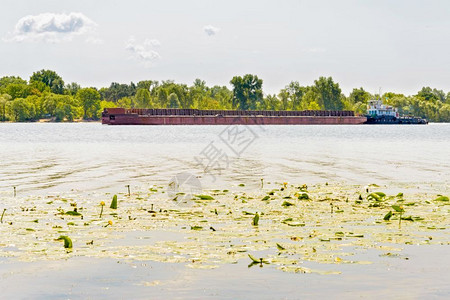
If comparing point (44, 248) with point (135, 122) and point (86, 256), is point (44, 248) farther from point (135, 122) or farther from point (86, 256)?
point (135, 122)

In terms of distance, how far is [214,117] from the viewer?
161 meters

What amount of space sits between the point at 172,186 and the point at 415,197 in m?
7.76

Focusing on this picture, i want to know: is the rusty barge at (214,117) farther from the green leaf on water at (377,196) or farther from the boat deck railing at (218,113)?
the green leaf on water at (377,196)

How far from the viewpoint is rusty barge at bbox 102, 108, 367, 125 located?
495 feet

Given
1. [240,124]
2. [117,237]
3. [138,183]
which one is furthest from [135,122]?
[117,237]

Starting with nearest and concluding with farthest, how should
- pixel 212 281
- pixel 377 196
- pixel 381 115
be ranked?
pixel 212 281 → pixel 377 196 → pixel 381 115

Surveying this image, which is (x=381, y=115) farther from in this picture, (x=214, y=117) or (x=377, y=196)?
(x=377, y=196)

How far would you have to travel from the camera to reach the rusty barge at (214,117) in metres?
151

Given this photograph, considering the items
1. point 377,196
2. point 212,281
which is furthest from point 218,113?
point 212,281

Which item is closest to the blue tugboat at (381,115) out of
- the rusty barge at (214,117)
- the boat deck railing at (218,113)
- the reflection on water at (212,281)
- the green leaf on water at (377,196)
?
the rusty barge at (214,117)

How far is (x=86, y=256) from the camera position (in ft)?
31.9

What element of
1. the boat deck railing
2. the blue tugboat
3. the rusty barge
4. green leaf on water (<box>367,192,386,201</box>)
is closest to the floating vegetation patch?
green leaf on water (<box>367,192,386,201</box>)

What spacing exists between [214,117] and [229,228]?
149m

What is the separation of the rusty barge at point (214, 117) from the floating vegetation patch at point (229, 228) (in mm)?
134851
